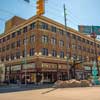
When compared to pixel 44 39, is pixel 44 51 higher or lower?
lower

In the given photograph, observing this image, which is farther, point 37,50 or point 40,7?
point 37,50

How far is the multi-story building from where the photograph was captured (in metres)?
45.6

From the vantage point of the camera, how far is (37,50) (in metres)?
44.7

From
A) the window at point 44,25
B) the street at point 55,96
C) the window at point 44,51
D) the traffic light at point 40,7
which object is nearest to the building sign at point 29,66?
the window at point 44,51

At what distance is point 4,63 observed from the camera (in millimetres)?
58500

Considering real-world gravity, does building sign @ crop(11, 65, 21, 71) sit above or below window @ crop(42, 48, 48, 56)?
below

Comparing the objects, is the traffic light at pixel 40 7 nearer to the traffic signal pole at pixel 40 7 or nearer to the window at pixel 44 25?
the traffic signal pole at pixel 40 7

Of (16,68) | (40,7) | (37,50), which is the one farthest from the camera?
(16,68)

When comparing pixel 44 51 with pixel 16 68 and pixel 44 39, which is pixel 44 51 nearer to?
pixel 44 39

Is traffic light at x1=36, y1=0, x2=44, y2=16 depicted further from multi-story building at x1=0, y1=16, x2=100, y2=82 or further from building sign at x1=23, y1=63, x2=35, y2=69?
building sign at x1=23, y1=63, x2=35, y2=69

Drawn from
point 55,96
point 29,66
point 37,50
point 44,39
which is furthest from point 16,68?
point 55,96

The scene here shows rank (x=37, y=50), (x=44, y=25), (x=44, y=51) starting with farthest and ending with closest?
(x=44, y=25) → (x=44, y=51) → (x=37, y=50)

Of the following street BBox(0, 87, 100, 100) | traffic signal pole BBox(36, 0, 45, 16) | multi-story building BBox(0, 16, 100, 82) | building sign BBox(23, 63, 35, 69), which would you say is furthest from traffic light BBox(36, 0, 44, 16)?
building sign BBox(23, 63, 35, 69)

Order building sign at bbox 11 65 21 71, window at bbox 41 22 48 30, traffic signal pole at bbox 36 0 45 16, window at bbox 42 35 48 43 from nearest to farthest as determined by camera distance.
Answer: traffic signal pole at bbox 36 0 45 16, window at bbox 42 35 48 43, window at bbox 41 22 48 30, building sign at bbox 11 65 21 71
